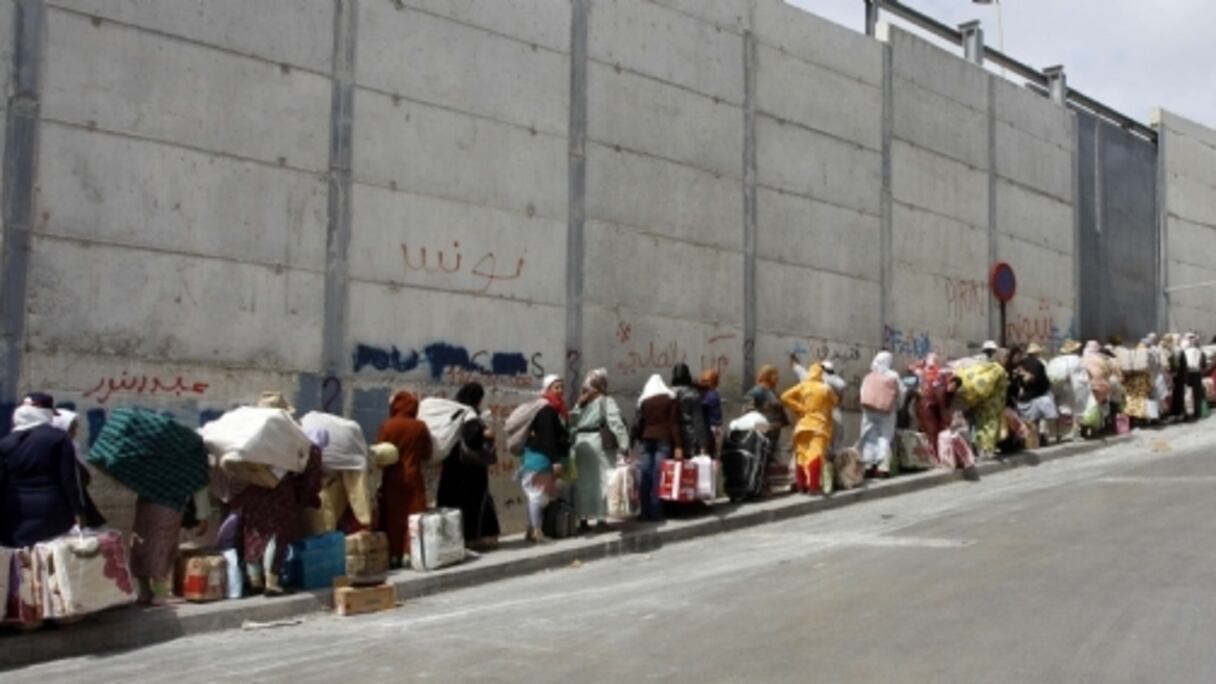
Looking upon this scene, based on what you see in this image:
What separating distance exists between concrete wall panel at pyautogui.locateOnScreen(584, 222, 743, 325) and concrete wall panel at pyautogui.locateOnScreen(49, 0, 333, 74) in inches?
153

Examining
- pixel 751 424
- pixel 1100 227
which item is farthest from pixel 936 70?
pixel 751 424

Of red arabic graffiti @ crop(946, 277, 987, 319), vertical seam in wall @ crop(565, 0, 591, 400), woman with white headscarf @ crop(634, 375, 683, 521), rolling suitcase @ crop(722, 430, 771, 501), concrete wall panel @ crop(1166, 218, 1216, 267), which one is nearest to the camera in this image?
woman with white headscarf @ crop(634, 375, 683, 521)

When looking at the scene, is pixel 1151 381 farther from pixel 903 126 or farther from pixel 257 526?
pixel 257 526

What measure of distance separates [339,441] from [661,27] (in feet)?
24.5

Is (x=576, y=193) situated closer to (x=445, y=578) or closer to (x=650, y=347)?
(x=650, y=347)

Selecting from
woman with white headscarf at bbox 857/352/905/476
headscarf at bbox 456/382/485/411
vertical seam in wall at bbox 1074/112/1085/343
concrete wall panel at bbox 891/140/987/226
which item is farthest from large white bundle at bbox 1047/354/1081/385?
headscarf at bbox 456/382/485/411

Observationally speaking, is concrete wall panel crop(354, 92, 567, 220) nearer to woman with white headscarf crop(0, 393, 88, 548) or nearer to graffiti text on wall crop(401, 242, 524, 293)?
graffiti text on wall crop(401, 242, 524, 293)

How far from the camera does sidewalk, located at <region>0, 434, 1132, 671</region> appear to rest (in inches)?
338

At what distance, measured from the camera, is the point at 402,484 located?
11391 mm

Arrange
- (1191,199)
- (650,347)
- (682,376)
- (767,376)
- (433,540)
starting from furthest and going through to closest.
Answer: (1191,199)
(767,376)
(650,347)
(682,376)
(433,540)

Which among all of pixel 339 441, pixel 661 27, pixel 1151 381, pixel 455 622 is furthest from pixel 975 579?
pixel 1151 381

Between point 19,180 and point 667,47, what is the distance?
833 centimetres

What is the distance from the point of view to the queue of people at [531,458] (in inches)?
345

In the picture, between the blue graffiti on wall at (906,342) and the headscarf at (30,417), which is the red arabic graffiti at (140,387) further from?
the blue graffiti on wall at (906,342)
